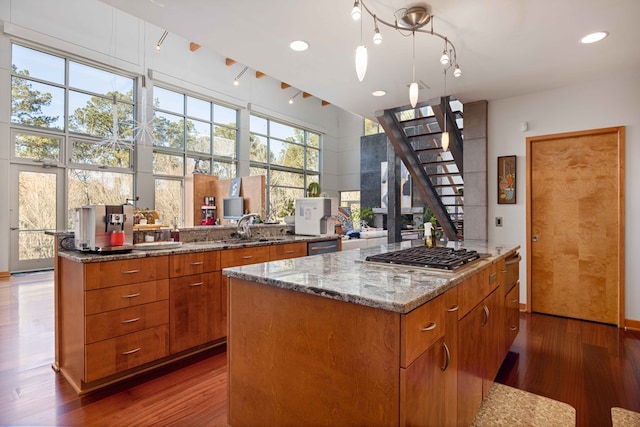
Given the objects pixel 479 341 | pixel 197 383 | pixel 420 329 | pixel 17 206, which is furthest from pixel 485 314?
pixel 17 206

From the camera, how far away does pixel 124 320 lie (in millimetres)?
2236

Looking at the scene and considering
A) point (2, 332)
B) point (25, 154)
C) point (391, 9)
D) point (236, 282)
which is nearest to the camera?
point (236, 282)

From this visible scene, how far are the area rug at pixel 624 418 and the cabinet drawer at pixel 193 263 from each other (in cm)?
273

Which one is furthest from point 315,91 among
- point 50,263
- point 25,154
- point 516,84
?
point 50,263

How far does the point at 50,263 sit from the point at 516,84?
8043 mm

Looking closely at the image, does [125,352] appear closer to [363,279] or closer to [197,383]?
[197,383]

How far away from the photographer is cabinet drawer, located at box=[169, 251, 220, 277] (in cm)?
250

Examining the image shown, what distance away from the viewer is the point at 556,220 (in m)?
3.88

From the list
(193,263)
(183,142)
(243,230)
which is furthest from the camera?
(183,142)

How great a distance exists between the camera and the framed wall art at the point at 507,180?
13.5 ft

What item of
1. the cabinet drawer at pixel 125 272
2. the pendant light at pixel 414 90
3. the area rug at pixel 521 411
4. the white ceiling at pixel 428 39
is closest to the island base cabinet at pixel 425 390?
the area rug at pixel 521 411

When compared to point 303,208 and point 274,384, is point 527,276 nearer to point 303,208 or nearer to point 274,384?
point 303,208

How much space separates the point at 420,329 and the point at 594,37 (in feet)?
9.82

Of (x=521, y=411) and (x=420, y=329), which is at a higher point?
(x=420, y=329)
